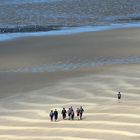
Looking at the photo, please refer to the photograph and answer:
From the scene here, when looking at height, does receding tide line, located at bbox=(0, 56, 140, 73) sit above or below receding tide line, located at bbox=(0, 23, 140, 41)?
below

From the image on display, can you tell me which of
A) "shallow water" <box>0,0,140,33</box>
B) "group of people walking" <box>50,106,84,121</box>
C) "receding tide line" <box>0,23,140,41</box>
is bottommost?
"group of people walking" <box>50,106,84,121</box>

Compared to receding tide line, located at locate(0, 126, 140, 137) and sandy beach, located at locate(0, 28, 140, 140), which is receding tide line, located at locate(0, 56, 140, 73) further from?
receding tide line, located at locate(0, 126, 140, 137)

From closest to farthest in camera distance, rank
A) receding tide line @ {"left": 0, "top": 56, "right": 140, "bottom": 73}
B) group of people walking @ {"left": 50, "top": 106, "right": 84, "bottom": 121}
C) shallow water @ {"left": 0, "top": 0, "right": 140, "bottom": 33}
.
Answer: group of people walking @ {"left": 50, "top": 106, "right": 84, "bottom": 121}
receding tide line @ {"left": 0, "top": 56, "right": 140, "bottom": 73}
shallow water @ {"left": 0, "top": 0, "right": 140, "bottom": 33}

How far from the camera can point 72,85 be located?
43375 millimetres

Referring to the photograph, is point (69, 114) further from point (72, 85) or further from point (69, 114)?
point (72, 85)

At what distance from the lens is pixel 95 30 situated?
6719 cm

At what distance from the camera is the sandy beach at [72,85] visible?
31219 mm

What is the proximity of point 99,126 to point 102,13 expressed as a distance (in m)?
53.8

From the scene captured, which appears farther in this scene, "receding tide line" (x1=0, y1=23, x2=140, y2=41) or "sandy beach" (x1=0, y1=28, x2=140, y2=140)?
Result: "receding tide line" (x1=0, y1=23, x2=140, y2=41)

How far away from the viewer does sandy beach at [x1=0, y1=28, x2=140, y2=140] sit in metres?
31.2

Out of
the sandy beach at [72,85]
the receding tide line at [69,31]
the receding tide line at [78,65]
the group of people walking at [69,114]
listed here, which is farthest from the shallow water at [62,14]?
the group of people walking at [69,114]

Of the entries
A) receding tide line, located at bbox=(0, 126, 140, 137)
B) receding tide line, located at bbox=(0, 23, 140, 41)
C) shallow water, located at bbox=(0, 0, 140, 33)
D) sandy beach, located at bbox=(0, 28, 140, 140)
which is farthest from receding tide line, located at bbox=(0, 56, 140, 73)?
shallow water, located at bbox=(0, 0, 140, 33)

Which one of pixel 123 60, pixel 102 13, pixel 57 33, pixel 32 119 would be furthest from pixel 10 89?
pixel 102 13

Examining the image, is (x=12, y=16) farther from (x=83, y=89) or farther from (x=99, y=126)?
(x=99, y=126)
